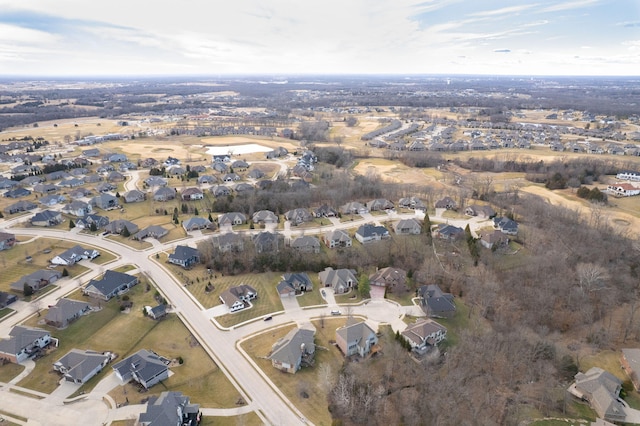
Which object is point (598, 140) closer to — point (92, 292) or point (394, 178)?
point (394, 178)

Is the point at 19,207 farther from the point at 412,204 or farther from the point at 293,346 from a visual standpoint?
the point at 412,204

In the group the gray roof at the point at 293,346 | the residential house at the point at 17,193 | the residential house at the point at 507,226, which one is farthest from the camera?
the residential house at the point at 17,193

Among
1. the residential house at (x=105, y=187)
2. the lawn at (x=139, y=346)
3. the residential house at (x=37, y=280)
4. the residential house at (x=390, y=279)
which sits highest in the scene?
the residential house at (x=105, y=187)

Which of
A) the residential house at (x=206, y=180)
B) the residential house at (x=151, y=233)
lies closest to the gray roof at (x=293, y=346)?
the residential house at (x=151, y=233)

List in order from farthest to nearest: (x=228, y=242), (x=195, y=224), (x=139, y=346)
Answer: (x=195, y=224)
(x=228, y=242)
(x=139, y=346)

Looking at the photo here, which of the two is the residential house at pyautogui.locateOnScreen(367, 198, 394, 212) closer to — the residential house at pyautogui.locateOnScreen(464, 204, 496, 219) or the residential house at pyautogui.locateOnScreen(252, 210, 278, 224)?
the residential house at pyautogui.locateOnScreen(464, 204, 496, 219)

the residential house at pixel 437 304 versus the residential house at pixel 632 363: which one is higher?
the residential house at pixel 437 304

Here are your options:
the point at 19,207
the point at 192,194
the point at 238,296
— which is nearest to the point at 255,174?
the point at 192,194

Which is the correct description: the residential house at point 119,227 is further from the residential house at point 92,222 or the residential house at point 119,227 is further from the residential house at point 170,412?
the residential house at point 170,412

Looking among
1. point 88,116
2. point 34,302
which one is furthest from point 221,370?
point 88,116
